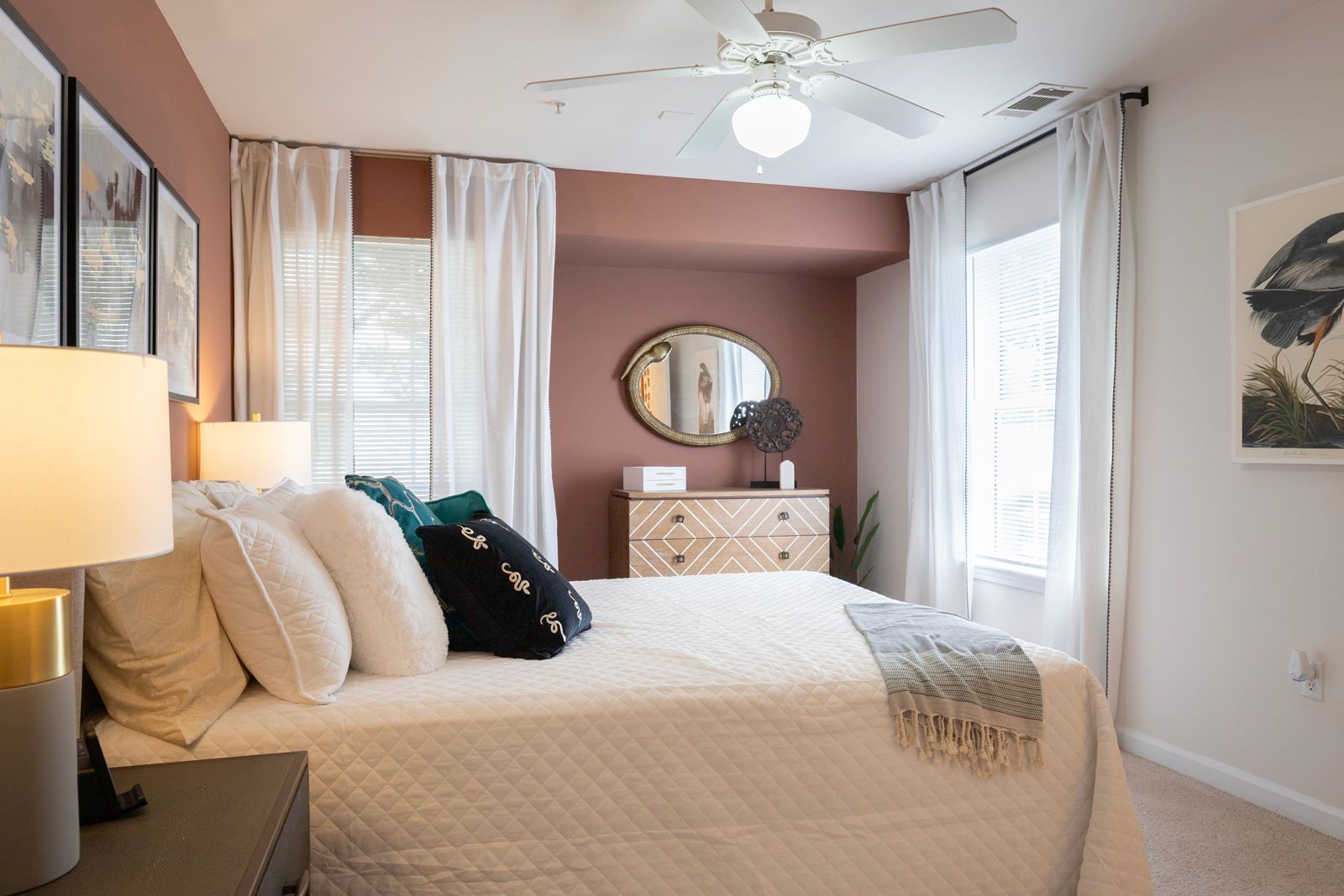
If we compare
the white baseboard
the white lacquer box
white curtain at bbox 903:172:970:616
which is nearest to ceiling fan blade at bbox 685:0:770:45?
white curtain at bbox 903:172:970:616

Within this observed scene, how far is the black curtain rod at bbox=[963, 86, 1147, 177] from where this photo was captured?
341 cm

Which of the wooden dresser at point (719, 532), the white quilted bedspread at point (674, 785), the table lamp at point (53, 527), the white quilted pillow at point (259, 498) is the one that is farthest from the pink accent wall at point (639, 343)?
the table lamp at point (53, 527)

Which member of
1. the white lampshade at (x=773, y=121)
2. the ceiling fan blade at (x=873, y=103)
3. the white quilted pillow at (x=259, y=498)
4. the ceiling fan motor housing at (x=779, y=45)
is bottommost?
the white quilted pillow at (x=259, y=498)

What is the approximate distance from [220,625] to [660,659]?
0.94 metres

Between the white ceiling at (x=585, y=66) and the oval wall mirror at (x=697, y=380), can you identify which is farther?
the oval wall mirror at (x=697, y=380)

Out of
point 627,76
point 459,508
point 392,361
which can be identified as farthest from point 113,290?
point 392,361

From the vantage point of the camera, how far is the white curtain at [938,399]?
445 cm

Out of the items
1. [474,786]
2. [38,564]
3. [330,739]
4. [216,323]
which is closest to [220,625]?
[330,739]

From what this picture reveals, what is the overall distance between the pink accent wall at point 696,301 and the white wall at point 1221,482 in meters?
1.73

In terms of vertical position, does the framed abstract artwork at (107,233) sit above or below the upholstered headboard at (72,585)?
above

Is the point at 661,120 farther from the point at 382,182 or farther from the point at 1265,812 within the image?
the point at 1265,812

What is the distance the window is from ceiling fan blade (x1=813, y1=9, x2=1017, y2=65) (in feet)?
6.17

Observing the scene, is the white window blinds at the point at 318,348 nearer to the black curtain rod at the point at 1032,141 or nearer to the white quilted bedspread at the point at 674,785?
the white quilted bedspread at the point at 674,785

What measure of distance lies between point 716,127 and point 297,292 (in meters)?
2.32
